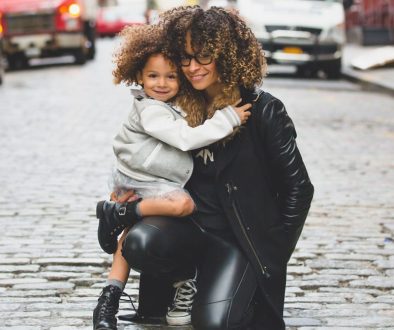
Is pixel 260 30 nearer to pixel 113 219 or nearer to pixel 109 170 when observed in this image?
pixel 109 170

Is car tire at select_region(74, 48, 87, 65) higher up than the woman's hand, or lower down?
lower down

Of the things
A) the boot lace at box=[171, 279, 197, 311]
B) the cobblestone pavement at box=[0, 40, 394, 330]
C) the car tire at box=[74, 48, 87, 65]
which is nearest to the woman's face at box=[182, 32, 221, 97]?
the boot lace at box=[171, 279, 197, 311]

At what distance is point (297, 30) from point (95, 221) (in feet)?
41.2

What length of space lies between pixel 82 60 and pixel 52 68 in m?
0.80

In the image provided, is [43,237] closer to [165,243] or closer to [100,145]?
[165,243]

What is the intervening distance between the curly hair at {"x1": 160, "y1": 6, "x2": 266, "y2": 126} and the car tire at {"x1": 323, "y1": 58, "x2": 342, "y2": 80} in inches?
611

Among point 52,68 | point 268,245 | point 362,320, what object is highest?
point 268,245

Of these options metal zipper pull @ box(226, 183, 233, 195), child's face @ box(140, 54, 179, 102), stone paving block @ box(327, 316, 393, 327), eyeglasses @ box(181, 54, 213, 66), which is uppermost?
eyeglasses @ box(181, 54, 213, 66)

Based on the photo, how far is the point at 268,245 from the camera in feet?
12.6

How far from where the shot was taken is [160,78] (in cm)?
391

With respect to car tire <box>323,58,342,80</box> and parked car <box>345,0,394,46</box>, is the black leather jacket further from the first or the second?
parked car <box>345,0,394,46</box>

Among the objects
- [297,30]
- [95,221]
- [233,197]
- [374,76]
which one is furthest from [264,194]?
[374,76]

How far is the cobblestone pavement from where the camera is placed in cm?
444

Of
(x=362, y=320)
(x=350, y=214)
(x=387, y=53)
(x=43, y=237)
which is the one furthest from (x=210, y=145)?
(x=387, y=53)
